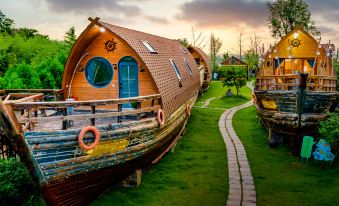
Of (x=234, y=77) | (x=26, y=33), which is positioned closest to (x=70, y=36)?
(x=26, y=33)

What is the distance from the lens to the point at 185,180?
10.1 meters

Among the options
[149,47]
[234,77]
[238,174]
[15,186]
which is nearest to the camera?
[15,186]

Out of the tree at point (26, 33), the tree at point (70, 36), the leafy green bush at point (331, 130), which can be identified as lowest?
the leafy green bush at point (331, 130)

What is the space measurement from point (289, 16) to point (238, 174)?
42.7m

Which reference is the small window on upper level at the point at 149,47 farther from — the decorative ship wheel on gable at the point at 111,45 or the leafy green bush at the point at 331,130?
the leafy green bush at the point at 331,130

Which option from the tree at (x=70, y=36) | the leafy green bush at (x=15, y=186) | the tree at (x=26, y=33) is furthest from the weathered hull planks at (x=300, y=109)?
the tree at (x=26, y=33)

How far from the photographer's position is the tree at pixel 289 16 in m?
45.7

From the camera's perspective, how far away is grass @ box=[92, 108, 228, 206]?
8617 millimetres

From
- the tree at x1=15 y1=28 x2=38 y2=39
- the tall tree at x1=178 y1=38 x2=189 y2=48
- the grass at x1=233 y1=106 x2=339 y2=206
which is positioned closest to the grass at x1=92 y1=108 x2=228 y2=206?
the grass at x1=233 y1=106 x2=339 y2=206

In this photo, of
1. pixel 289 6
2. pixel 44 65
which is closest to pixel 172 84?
pixel 44 65

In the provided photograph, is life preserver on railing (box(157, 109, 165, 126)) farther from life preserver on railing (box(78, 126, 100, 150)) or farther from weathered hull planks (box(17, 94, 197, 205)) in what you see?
life preserver on railing (box(78, 126, 100, 150))

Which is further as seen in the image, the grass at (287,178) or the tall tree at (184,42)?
the tall tree at (184,42)

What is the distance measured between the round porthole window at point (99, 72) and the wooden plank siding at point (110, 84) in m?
0.14

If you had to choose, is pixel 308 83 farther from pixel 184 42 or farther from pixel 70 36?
pixel 184 42
